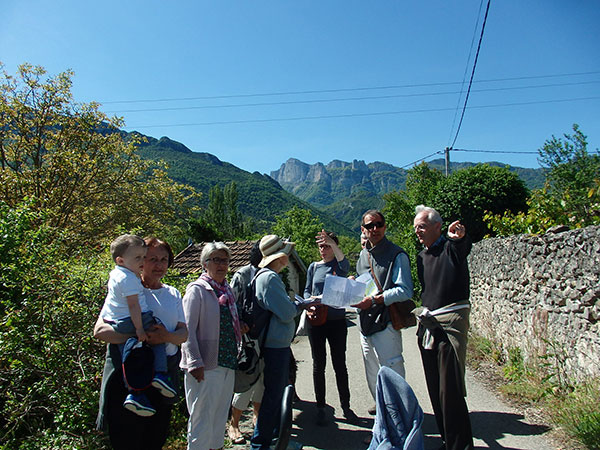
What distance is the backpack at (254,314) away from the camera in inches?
150

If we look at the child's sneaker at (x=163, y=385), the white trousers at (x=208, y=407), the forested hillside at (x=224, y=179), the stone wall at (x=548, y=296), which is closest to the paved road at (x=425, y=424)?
the stone wall at (x=548, y=296)

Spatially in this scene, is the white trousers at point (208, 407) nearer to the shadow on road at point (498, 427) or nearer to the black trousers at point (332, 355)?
the black trousers at point (332, 355)

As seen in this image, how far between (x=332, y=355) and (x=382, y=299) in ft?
3.92

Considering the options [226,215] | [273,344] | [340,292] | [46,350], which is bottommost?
[273,344]

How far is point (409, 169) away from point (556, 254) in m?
23.6

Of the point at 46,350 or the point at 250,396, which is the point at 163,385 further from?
the point at 250,396

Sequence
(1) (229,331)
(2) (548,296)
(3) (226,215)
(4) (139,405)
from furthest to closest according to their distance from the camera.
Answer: (3) (226,215) → (2) (548,296) → (1) (229,331) → (4) (139,405)

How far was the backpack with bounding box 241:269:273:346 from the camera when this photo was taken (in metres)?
3.81

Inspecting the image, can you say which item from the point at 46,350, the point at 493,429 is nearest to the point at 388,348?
the point at 493,429

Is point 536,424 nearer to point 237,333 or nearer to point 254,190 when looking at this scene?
point 237,333

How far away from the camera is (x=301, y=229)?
41344 mm

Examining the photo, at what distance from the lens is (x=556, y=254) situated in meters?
5.07

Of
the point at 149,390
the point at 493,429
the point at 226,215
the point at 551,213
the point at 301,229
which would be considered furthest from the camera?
the point at 226,215

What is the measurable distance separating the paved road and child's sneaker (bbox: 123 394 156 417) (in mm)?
1925
